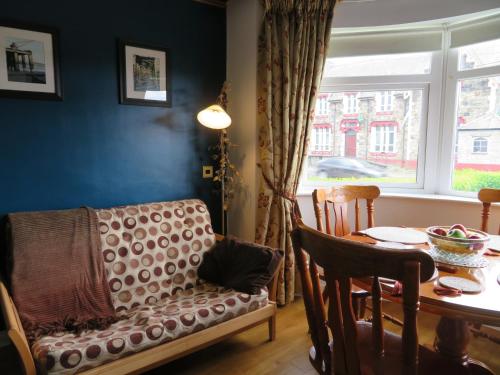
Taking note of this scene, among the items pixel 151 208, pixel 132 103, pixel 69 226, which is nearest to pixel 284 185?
pixel 151 208

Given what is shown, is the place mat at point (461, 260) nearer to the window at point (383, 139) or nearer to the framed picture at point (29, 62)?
the window at point (383, 139)

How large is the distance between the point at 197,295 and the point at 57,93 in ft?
5.18

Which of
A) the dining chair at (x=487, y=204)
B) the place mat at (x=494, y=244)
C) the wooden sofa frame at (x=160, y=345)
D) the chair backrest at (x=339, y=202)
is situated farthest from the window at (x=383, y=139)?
the wooden sofa frame at (x=160, y=345)

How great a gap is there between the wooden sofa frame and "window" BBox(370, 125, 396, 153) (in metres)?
1.60

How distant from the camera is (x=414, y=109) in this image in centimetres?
309

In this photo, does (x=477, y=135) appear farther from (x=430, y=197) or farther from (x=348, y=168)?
(x=348, y=168)

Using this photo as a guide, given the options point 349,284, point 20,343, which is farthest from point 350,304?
point 20,343

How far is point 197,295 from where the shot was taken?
2.34 m

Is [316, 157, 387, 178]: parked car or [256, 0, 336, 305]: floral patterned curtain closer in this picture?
[256, 0, 336, 305]: floral patterned curtain

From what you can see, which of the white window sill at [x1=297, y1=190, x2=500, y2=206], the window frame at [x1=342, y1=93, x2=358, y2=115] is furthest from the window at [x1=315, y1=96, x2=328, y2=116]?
the white window sill at [x1=297, y1=190, x2=500, y2=206]

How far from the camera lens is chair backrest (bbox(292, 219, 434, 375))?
0.93 m

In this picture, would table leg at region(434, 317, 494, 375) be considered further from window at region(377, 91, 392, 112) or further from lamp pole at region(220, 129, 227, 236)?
window at region(377, 91, 392, 112)

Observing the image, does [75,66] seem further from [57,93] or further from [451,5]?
[451,5]

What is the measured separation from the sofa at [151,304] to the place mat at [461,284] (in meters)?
1.19
